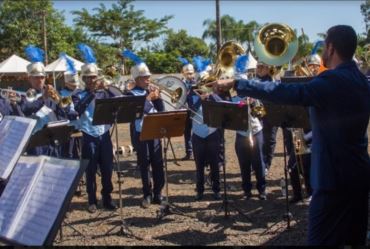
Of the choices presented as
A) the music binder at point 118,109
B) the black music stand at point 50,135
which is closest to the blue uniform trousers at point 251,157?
the music binder at point 118,109

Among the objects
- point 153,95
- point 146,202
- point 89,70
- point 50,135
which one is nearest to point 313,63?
point 153,95

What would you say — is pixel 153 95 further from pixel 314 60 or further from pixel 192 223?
pixel 314 60

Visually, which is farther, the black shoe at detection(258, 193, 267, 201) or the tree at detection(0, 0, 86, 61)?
the tree at detection(0, 0, 86, 61)

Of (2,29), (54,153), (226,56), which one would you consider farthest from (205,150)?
(2,29)

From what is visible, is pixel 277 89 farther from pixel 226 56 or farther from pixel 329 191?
pixel 226 56

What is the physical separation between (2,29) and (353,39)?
38747mm

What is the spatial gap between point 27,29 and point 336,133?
37182mm

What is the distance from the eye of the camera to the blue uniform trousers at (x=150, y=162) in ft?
23.8

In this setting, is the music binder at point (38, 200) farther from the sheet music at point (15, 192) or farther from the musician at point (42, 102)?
the musician at point (42, 102)

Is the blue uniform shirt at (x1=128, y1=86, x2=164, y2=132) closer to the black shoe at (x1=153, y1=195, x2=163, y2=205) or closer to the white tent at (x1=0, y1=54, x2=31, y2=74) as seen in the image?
the black shoe at (x1=153, y1=195, x2=163, y2=205)

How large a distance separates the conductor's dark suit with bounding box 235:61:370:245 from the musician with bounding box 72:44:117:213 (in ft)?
12.9

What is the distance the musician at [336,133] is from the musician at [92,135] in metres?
3.83

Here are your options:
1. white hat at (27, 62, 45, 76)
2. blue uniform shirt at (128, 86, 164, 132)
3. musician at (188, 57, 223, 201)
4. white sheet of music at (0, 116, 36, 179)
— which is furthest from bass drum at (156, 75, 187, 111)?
white sheet of music at (0, 116, 36, 179)

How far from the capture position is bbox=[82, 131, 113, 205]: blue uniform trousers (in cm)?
691
